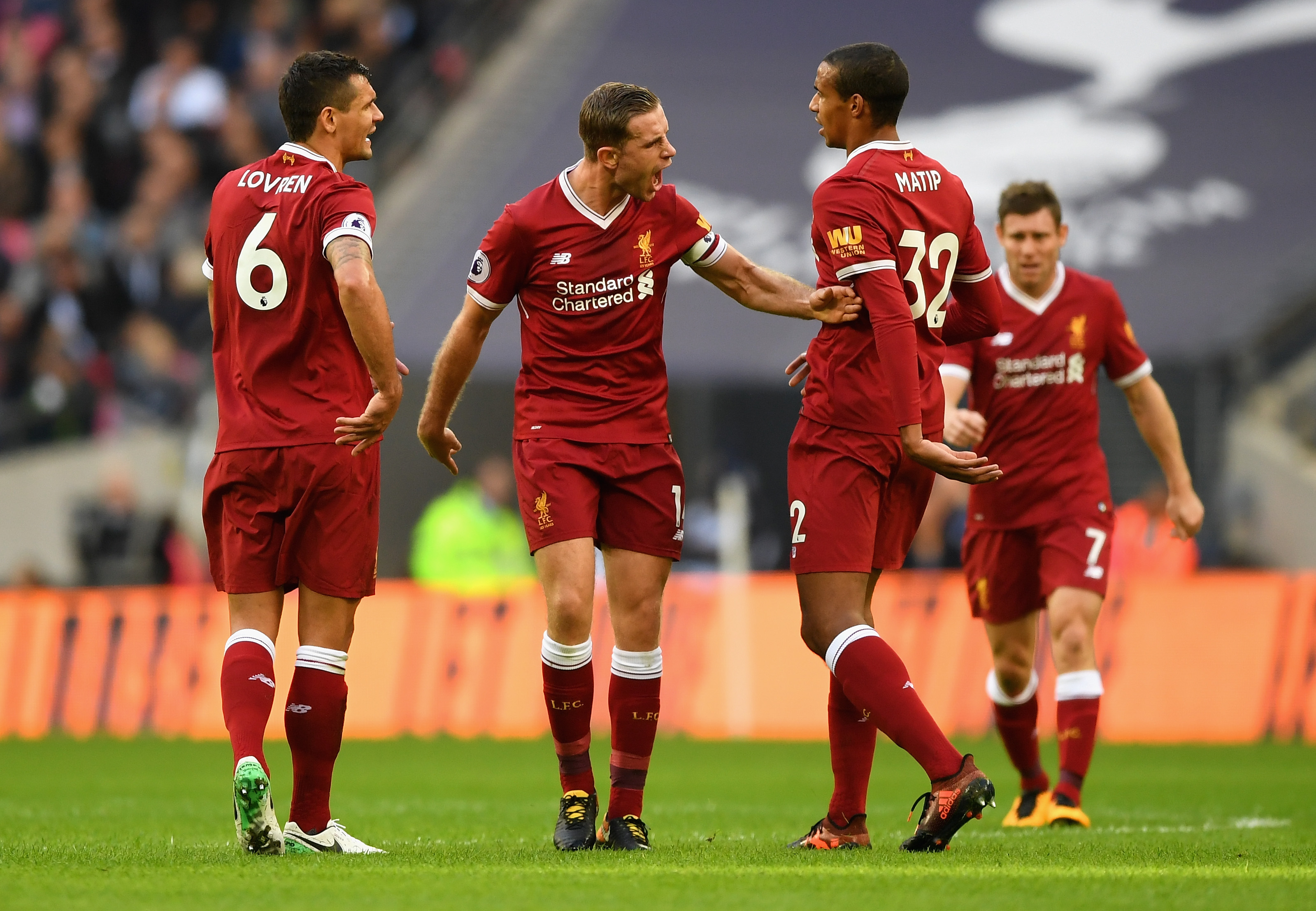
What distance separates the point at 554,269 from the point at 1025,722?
3.11 metres

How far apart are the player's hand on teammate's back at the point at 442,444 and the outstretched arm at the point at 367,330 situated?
0.41m

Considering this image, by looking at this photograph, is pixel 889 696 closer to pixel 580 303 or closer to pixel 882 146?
pixel 580 303

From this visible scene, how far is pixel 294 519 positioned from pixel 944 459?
210 centimetres

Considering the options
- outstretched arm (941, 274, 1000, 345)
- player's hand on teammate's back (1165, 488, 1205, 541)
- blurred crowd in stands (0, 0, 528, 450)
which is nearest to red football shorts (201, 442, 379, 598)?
outstretched arm (941, 274, 1000, 345)

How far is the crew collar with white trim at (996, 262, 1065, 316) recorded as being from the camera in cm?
771

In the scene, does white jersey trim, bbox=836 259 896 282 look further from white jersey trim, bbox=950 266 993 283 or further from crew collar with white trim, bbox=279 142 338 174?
crew collar with white trim, bbox=279 142 338 174

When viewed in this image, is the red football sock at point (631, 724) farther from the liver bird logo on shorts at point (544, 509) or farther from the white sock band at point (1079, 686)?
the white sock band at point (1079, 686)

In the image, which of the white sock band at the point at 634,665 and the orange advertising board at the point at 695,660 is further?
the orange advertising board at the point at 695,660

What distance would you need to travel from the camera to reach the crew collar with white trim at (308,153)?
592cm

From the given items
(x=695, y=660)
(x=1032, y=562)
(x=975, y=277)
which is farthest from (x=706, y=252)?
(x=695, y=660)

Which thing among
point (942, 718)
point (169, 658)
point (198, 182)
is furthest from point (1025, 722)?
point (198, 182)

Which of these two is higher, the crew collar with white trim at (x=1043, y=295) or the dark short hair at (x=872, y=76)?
the dark short hair at (x=872, y=76)

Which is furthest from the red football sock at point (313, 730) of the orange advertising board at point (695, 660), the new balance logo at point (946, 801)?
the orange advertising board at point (695, 660)

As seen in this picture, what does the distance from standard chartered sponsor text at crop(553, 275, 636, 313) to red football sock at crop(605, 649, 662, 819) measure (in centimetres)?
117
